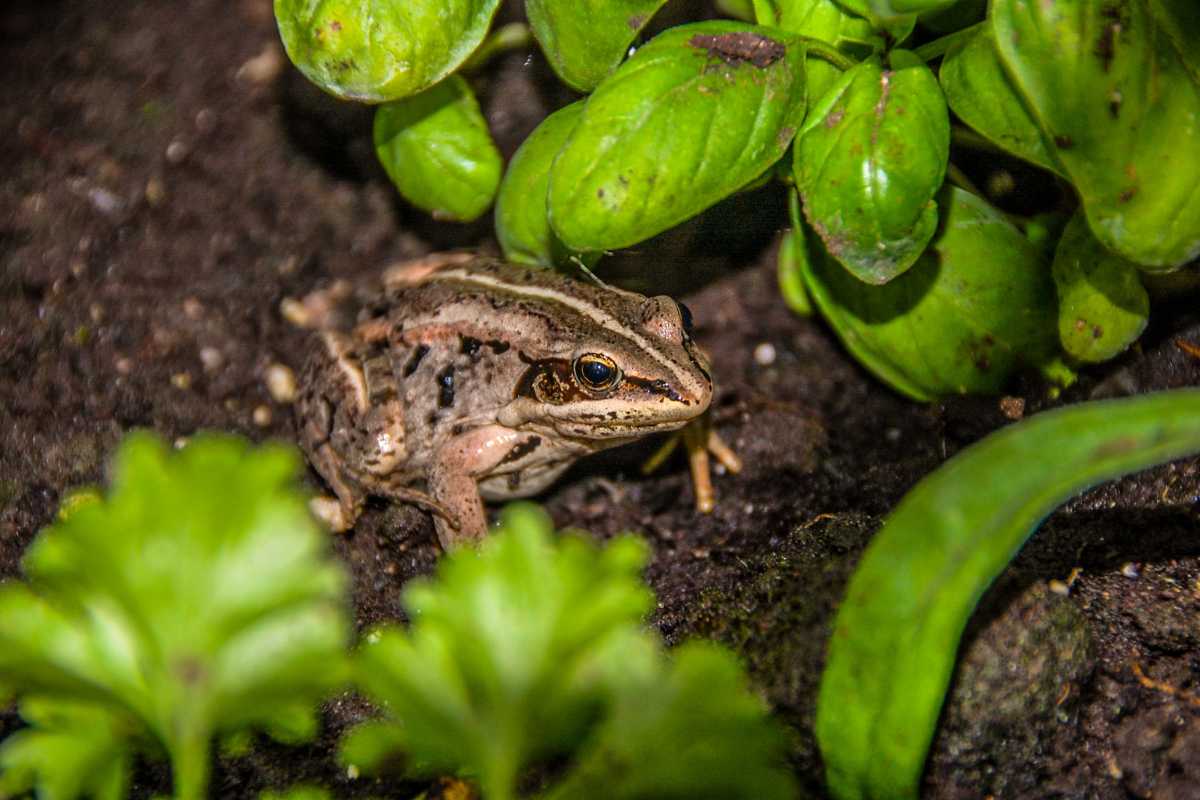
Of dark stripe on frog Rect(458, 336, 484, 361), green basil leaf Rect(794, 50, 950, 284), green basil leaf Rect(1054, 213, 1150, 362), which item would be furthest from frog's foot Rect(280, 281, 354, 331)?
green basil leaf Rect(1054, 213, 1150, 362)

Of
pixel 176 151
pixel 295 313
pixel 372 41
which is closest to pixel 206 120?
pixel 176 151

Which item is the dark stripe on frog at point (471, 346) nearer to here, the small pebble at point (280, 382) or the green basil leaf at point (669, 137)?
the small pebble at point (280, 382)

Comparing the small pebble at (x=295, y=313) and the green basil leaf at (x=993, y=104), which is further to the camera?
the small pebble at (x=295, y=313)

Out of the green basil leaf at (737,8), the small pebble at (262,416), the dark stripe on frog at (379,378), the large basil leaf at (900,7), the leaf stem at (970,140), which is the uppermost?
the large basil leaf at (900,7)

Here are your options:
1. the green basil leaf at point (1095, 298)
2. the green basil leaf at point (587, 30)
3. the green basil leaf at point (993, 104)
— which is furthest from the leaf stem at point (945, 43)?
the green basil leaf at point (587, 30)

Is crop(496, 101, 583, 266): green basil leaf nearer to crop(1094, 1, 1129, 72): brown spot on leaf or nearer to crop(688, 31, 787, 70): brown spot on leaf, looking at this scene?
crop(688, 31, 787, 70): brown spot on leaf

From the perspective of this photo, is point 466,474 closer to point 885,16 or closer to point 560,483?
point 560,483

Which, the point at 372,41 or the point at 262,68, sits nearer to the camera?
the point at 372,41
